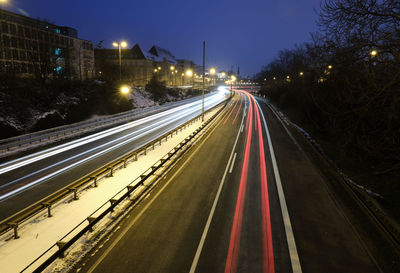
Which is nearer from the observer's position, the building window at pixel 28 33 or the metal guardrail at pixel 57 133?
the metal guardrail at pixel 57 133

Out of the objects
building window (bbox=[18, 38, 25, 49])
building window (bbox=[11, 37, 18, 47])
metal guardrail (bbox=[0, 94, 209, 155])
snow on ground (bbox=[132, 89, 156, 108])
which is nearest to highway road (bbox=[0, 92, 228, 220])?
metal guardrail (bbox=[0, 94, 209, 155])

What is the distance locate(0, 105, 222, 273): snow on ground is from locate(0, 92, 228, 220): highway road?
204 cm

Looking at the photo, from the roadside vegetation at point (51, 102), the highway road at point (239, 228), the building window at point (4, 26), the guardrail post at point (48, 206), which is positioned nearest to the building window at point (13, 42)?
the building window at point (4, 26)

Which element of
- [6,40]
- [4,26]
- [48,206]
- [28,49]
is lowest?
[48,206]

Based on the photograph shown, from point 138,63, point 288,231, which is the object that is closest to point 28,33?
point 138,63

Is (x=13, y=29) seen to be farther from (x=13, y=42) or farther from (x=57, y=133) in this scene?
(x=57, y=133)

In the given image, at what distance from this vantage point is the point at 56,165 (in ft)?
50.6

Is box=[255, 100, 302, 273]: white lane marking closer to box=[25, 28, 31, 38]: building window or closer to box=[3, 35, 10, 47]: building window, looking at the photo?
box=[25, 28, 31, 38]: building window

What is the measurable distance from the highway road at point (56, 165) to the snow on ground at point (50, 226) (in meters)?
2.04

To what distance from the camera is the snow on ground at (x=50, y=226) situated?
703 cm

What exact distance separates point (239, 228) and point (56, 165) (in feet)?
42.1

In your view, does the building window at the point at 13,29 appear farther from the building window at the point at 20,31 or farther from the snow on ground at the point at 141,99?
the snow on ground at the point at 141,99

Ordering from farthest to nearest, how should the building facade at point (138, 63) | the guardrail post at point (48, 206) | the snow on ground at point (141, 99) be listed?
the building facade at point (138, 63)
the snow on ground at point (141, 99)
the guardrail post at point (48, 206)

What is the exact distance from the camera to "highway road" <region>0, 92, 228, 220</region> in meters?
11.5
